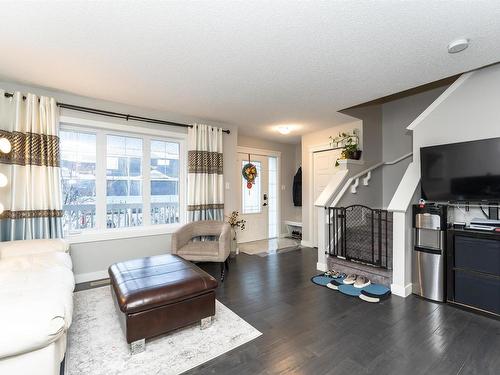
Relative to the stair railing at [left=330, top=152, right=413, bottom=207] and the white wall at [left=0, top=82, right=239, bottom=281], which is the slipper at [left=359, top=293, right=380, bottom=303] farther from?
the white wall at [left=0, top=82, right=239, bottom=281]

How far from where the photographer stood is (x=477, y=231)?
8.16 ft

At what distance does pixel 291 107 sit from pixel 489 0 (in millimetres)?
2278

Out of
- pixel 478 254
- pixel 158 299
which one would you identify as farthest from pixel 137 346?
pixel 478 254

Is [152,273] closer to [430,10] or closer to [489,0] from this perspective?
[430,10]

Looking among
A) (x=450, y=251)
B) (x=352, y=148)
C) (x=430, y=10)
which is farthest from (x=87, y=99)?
(x=450, y=251)

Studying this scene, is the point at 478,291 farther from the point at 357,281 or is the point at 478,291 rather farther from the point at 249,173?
the point at 249,173

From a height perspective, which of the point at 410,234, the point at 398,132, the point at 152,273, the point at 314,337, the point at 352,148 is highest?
the point at 398,132

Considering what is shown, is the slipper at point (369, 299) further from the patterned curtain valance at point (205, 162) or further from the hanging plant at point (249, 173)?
the hanging plant at point (249, 173)

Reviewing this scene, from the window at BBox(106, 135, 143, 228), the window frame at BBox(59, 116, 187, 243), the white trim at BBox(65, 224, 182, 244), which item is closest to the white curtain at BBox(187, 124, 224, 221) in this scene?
the window frame at BBox(59, 116, 187, 243)

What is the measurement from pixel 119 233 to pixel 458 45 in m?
4.34

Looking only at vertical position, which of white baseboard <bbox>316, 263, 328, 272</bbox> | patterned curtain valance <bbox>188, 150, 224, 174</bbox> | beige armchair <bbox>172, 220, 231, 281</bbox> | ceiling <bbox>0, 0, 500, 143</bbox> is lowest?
white baseboard <bbox>316, 263, 328, 272</bbox>

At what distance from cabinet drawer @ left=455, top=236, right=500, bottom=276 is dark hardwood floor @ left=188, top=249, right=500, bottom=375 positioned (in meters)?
0.46

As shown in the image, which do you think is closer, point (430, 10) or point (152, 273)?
point (430, 10)

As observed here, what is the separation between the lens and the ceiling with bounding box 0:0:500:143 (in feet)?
5.62
